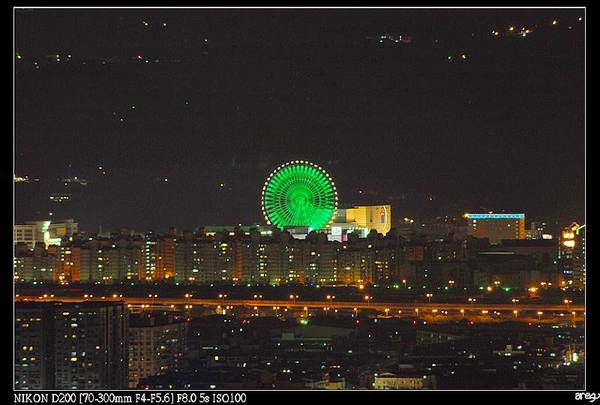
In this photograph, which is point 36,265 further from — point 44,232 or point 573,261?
point 573,261

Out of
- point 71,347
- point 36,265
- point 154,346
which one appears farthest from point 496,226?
point 71,347

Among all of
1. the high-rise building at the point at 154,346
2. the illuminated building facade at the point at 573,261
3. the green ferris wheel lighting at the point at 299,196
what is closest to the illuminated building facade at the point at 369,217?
the green ferris wheel lighting at the point at 299,196

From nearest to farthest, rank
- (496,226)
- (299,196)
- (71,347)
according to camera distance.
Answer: (71,347)
(299,196)
(496,226)

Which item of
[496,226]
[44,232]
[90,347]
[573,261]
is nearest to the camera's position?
[90,347]

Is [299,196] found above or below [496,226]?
above

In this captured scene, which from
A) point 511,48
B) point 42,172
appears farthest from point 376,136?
point 42,172

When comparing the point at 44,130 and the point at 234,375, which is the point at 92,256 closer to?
the point at 44,130

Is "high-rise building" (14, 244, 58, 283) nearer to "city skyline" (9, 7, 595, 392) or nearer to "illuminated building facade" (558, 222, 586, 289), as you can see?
"city skyline" (9, 7, 595, 392)
